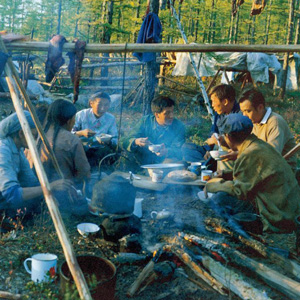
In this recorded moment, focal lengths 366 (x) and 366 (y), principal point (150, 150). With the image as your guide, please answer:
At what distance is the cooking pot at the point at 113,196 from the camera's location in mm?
3830

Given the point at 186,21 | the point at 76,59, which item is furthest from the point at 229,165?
A: the point at 186,21

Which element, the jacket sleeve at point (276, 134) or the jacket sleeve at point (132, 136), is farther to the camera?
the jacket sleeve at point (132, 136)

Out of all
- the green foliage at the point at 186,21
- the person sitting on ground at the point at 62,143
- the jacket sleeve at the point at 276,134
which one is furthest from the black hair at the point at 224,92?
the green foliage at the point at 186,21

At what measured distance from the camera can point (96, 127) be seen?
701cm

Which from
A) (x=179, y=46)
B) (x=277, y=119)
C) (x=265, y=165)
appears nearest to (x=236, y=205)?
(x=265, y=165)

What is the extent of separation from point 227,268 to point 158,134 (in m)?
3.40

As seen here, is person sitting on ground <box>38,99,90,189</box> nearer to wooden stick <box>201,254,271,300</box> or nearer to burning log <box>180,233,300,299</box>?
burning log <box>180,233,300,299</box>

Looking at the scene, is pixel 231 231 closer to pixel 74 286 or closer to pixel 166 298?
pixel 166 298

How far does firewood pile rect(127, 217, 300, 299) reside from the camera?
3092mm

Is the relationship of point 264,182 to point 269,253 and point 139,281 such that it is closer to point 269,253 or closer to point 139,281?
point 269,253

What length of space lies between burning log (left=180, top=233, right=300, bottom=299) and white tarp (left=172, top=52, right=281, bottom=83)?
1226 centimetres

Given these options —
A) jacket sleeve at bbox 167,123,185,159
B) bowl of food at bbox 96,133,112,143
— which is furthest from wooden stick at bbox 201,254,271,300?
bowl of food at bbox 96,133,112,143

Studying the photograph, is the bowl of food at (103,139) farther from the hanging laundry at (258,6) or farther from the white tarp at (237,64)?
the white tarp at (237,64)

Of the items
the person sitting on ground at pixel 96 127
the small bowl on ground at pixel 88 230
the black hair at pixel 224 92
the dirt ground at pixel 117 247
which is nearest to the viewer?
the dirt ground at pixel 117 247
